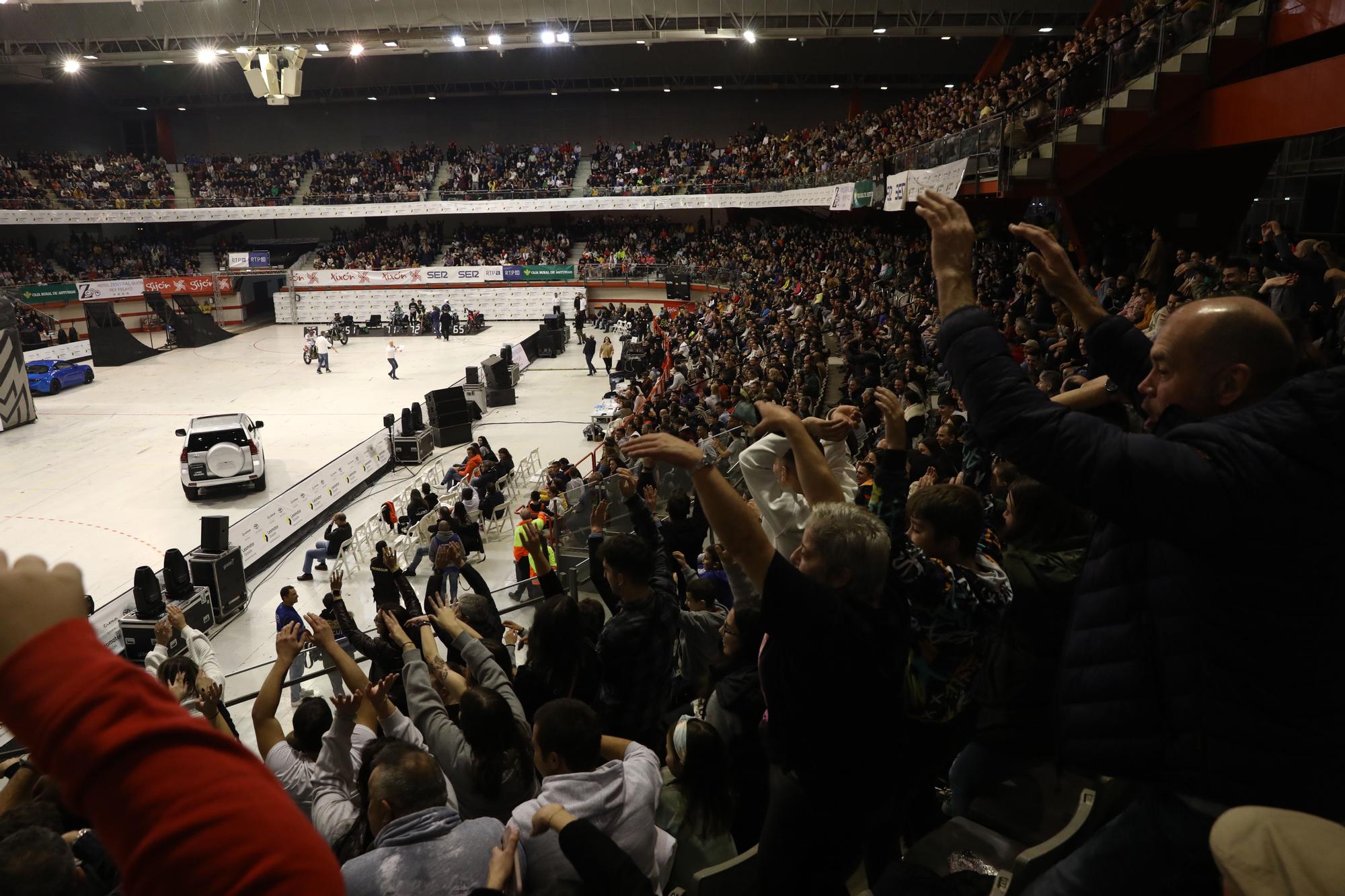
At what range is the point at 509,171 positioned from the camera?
4600cm

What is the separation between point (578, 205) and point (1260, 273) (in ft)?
117

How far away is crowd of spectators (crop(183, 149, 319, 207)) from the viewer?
143ft

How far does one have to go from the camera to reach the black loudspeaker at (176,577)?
11.0m

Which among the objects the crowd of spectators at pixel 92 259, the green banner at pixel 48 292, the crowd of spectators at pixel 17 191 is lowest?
the green banner at pixel 48 292

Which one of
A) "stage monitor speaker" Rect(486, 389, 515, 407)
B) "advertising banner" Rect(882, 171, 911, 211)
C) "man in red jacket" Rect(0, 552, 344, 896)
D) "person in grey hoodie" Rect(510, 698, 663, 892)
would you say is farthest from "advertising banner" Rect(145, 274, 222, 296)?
"man in red jacket" Rect(0, 552, 344, 896)

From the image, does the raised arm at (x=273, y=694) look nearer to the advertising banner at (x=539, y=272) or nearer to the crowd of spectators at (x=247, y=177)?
the advertising banner at (x=539, y=272)

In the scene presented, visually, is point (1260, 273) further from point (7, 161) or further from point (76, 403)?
point (7, 161)

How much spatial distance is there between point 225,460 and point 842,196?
622 inches

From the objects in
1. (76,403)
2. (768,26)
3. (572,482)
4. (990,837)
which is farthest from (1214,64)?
(76,403)

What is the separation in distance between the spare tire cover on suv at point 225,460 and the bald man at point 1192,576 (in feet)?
55.1

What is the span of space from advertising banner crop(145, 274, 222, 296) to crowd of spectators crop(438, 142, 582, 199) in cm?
1156

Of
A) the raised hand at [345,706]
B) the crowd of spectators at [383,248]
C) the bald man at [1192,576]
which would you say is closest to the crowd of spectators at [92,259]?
the crowd of spectators at [383,248]

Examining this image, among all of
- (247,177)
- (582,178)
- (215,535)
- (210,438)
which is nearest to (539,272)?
(582,178)

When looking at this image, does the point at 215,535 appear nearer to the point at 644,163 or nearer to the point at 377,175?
the point at 644,163
